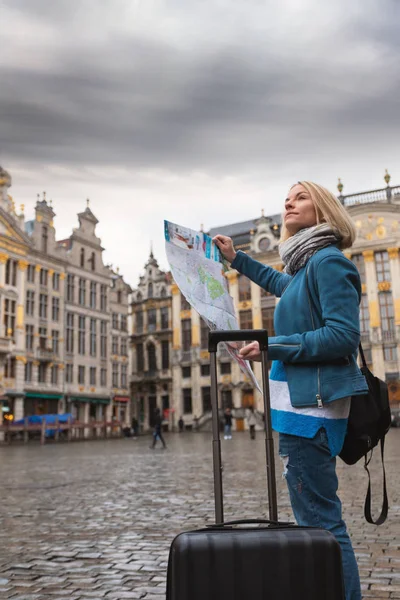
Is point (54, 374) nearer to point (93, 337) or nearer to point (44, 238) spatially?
point (93, 337)

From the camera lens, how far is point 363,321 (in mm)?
50406

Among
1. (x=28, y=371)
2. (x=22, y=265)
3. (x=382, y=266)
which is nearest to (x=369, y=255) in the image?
(x=382, y=266)

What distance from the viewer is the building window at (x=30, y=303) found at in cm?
4431

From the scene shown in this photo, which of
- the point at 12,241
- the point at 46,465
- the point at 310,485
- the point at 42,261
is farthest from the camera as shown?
the point at 42,261

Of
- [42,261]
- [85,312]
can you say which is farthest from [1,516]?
[85,312]

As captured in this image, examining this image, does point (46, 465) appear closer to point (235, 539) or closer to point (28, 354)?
point (235, 539)

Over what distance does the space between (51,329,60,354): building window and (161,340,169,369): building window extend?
16.5 metres

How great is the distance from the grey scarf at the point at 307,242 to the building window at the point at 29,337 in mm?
42809

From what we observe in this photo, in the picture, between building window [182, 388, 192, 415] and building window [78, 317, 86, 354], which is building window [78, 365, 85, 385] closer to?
building window [78, 317, 86, 354]

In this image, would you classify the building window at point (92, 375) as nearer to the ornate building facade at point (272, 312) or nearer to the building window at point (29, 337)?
the building window at point (29, 337)

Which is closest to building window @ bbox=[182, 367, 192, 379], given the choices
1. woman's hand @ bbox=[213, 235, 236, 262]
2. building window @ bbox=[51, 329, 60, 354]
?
building window @ bbox=[51, 329, 60, 354]

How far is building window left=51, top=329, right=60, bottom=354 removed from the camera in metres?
46.3

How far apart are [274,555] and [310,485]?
63cm

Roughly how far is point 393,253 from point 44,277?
91.7ft
